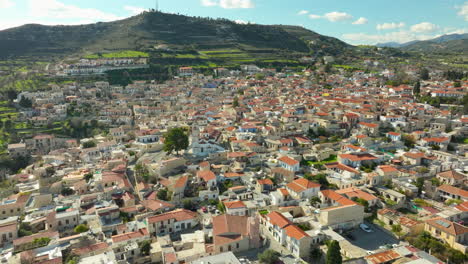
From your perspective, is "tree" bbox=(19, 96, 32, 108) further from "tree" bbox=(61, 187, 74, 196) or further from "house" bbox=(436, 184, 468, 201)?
"house" bbox=(436, 184, 468, 201)

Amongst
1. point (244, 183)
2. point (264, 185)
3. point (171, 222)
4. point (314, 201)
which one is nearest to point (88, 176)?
point (171, 222)

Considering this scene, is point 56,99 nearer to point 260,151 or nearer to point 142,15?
point 260,151

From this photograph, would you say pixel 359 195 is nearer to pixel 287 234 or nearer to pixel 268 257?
pixel 287 234

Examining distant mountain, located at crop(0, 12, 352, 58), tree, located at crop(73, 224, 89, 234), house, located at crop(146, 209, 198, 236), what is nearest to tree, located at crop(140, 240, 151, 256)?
house, located at crop(146, 209, 198, 236)

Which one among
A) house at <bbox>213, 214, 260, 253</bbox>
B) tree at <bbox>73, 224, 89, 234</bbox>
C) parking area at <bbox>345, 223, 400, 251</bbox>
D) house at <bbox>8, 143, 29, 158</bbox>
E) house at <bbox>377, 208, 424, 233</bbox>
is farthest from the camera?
house at <bbox>8, 143, 29, 158</bbox>

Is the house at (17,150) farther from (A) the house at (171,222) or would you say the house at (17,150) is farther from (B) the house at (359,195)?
(B) the house at (359,195)

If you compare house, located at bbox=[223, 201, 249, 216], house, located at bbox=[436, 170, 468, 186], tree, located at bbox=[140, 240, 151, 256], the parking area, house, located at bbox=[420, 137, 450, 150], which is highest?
house, located at bbox=[420, 137, 450, 150]
